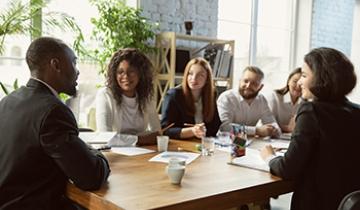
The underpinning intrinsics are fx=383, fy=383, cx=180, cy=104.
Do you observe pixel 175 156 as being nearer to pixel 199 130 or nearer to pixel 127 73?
pixel 199 130

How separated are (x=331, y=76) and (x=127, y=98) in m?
1.40

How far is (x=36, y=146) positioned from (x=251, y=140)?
1.53 metres

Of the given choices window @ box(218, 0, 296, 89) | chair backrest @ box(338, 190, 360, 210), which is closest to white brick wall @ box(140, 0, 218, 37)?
window @ box(218, 0, 296, 89)

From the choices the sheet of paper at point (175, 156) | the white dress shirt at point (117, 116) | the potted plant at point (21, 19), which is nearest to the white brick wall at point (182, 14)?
the potted plant at point (21, 19)

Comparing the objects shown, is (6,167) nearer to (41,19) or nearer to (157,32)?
(41,19)

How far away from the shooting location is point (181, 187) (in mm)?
1404

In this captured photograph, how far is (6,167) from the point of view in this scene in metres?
1.39

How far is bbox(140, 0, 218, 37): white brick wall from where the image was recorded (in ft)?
12.8

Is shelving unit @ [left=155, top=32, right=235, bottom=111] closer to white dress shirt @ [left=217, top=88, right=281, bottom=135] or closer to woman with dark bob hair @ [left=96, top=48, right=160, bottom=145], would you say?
white dress shirt @ [left=217, top=88, right=281, bottom=135]

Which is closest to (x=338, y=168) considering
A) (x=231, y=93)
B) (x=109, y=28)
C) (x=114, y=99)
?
(x=114, y=99)

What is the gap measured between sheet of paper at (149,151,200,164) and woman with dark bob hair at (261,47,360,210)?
435 mm

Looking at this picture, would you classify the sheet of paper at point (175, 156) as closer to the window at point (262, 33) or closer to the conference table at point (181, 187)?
the conference table at point (181, 187)

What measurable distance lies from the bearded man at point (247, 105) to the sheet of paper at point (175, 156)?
1058 millimetres

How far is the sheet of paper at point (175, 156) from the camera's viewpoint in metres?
1.84
